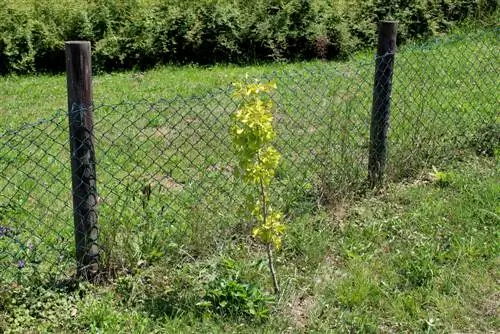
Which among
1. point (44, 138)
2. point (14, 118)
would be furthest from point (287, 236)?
point (14, 118)

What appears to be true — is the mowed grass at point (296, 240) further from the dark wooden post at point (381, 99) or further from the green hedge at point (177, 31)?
the green hedge at point (177, 31)

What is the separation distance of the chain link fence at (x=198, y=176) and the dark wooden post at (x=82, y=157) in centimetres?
9

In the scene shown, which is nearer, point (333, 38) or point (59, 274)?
point (59, 274)

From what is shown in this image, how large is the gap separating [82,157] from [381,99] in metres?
2.17

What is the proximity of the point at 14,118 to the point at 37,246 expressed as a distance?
12.3ft

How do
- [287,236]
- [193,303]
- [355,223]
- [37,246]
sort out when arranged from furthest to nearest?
[355,223]
[287,236]
[37,246]
[193,303]

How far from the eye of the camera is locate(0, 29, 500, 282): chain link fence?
3.71 meters

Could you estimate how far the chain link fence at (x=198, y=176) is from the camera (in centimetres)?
371

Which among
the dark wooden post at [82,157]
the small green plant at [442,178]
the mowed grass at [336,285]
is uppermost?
the dark wooden post at [82,157]

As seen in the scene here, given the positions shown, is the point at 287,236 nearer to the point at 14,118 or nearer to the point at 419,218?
the point at 419,218

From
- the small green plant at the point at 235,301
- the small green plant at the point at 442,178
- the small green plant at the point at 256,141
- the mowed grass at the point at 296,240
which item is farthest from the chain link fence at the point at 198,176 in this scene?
the small green plant at the point at 235,301

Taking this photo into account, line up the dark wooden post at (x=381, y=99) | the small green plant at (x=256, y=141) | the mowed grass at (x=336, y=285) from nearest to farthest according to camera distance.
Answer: the small green plant at (x=256, y=141) → the mowed grass at (x=336, y=285) → the dark wooden post at (x=381, y=99)

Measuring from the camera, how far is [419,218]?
4.31 meters

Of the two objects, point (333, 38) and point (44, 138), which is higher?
point (333, 38)
